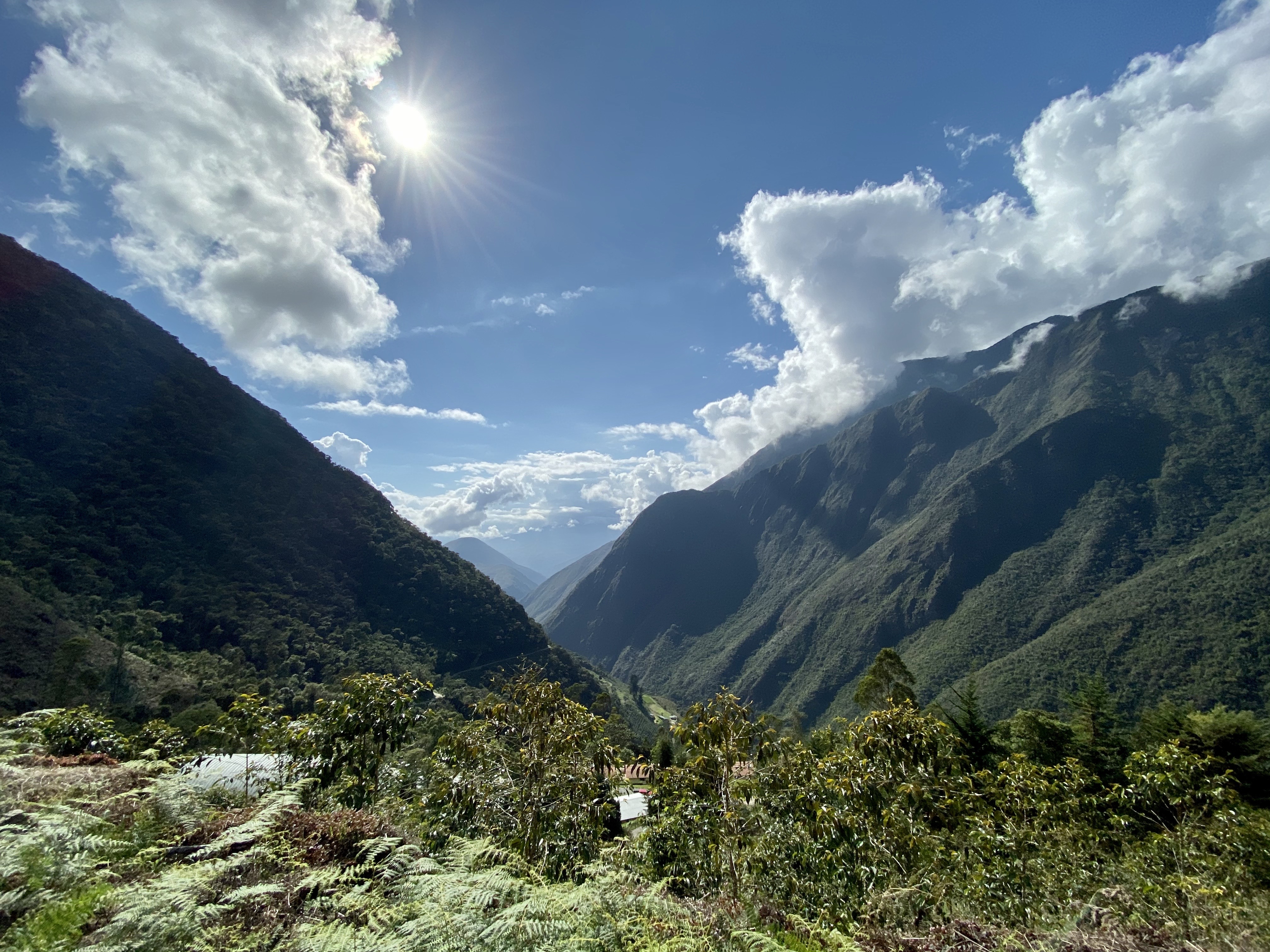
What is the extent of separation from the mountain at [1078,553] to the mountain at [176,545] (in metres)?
77.1

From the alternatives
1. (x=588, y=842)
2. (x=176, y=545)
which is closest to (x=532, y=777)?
(x=588, y=842)

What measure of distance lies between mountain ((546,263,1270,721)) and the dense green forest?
8654 centimetres

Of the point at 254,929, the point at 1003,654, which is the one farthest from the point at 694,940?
the point at 1003,654

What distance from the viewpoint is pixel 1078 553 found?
110812 millimetres

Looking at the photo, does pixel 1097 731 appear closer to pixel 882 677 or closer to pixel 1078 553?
pixel 882 677

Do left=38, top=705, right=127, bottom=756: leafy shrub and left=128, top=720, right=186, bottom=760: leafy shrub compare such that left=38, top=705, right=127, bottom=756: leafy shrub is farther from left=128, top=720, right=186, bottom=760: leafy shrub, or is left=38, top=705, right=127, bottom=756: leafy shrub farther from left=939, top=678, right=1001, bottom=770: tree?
left=939, top=678, right=1001, bottom=770: tree

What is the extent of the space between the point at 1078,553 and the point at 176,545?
156100 millimetres

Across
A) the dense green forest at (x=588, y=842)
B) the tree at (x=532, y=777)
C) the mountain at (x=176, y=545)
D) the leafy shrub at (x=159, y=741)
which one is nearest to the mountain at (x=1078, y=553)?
the mountain at (x=176, y=545)

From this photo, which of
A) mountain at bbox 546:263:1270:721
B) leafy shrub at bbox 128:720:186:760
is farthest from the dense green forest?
mountain at bbox 546:263:1270:721

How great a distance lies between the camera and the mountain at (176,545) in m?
39.6

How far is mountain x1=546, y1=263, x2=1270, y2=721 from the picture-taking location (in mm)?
74875

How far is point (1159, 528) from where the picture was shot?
107m

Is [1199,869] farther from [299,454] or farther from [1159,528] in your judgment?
[1159,528]

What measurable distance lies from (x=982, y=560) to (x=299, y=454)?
492 feet
